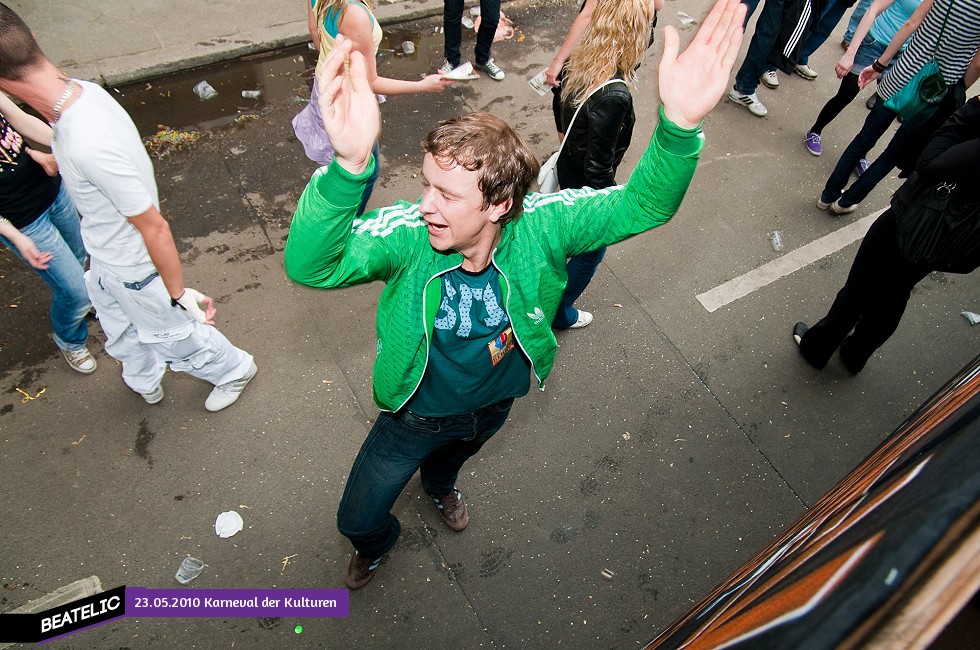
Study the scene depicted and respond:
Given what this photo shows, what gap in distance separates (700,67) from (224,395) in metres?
3.00

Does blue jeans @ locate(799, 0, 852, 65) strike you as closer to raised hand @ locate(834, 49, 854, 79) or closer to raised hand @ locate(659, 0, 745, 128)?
raised hand @ locate(834, 49, 854, 79)

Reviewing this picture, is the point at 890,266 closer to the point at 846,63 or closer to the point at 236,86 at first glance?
the point at 846,63

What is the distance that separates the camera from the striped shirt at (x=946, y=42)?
3861 millimetres

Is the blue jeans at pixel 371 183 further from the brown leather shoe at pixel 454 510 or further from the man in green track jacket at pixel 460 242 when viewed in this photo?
the brown leather shoe at pixel 454 510

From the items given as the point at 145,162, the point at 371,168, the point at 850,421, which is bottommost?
the point at 850,421

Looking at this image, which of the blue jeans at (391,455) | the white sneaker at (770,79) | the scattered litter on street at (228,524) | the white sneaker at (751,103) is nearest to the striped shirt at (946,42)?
the white sneaker at (751,103)

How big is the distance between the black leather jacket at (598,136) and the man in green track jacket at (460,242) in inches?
35.6

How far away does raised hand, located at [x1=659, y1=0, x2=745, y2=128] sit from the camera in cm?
194

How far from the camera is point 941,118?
4.33m

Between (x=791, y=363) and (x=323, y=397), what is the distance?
312 centimetres

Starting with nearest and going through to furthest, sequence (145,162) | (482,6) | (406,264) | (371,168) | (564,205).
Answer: (371,168)
(406,264)
(564,205)
(145,162)
(482,6)

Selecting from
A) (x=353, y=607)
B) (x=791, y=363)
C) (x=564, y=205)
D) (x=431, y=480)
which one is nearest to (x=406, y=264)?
(x=564, y=205)

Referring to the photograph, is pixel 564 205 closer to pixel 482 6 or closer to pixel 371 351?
pixel 371 351

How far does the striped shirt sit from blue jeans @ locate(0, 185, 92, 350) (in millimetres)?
5125
